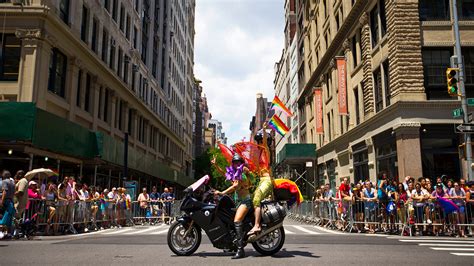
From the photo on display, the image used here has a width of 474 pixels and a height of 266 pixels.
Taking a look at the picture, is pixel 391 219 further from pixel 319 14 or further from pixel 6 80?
pixel 319 14

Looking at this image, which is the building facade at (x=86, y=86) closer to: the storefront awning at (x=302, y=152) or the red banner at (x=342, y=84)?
the storefront awning at (x=302, y=152)

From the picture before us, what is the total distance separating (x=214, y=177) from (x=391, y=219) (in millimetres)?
63643

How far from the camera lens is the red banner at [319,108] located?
122 ft

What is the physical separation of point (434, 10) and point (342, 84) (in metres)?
9.30

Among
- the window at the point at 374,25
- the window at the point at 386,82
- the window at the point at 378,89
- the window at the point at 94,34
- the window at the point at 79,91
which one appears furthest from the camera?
the window at the point at 94,34

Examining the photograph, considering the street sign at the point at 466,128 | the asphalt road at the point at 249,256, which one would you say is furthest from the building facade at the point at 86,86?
the street sign at the point at 466,128

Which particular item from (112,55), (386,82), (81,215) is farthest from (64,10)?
(386,82)

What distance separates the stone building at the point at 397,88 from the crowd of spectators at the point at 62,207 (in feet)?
44.6

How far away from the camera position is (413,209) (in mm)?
13742

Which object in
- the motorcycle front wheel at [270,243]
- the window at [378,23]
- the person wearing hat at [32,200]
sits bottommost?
the motorcycle front wheel at [270,243]

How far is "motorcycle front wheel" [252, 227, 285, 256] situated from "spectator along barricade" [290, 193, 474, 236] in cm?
739

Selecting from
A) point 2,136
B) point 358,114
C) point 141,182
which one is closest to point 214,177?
point 141,182

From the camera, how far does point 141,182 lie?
43.5 meters

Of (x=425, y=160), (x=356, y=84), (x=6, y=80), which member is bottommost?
(x=425, y=160)
